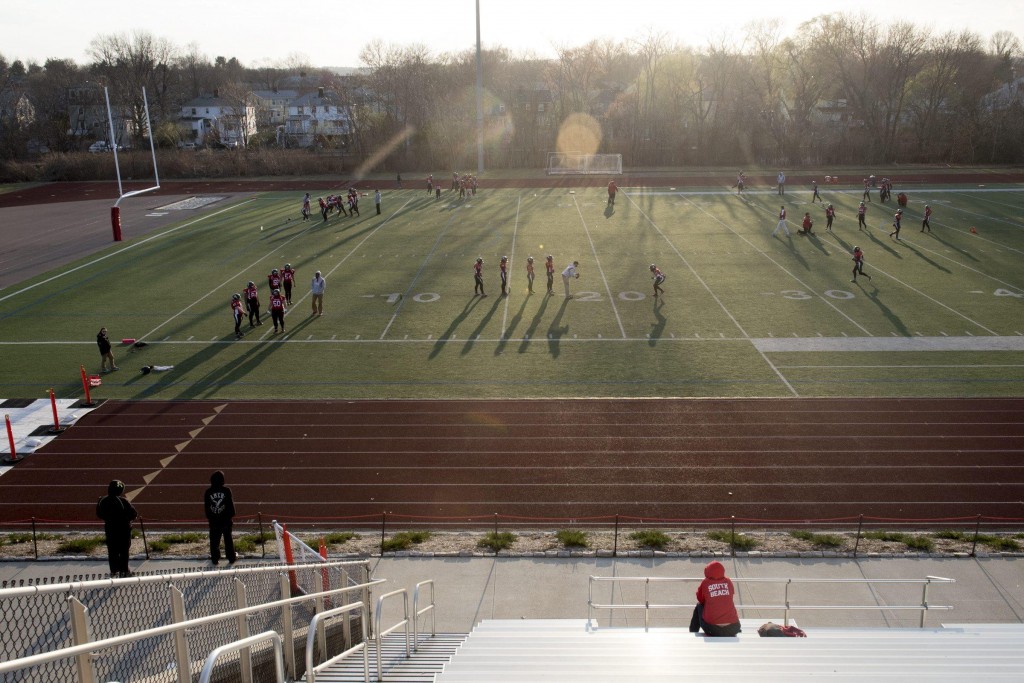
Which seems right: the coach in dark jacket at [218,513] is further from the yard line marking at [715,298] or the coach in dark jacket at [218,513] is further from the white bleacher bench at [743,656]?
the yard line marking at [715,298]

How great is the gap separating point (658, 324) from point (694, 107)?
56.7 metres

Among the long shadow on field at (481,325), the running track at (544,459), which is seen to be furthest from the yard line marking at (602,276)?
the running track at (544,459)

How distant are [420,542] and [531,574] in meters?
1.89

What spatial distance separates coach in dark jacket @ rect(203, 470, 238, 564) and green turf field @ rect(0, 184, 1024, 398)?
767 cm

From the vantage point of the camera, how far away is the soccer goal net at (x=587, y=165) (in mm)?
59719

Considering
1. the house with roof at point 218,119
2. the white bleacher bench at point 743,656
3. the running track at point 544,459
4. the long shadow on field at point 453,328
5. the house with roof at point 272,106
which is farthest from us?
the house with roof at point 272,106

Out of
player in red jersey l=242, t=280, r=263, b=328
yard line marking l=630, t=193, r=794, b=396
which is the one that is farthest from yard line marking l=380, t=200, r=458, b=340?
yard line marking l=630, t=193, r=794, b=396

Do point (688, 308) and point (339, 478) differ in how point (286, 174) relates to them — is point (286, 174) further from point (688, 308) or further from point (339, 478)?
point (339, 478)

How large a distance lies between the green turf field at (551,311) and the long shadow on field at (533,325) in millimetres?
109

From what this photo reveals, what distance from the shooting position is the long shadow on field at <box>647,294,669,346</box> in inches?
868

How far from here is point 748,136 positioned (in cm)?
6969

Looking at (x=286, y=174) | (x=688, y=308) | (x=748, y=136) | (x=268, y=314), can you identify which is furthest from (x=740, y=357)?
(x=748, y=136)

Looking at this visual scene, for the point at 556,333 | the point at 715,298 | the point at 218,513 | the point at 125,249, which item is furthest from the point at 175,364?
the point at 125,249

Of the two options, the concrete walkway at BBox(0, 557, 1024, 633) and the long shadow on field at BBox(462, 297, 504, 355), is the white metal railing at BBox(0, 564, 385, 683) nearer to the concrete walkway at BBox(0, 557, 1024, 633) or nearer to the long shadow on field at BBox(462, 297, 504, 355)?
the concrete walkway at BBox(0, 557, 1024, 633)
